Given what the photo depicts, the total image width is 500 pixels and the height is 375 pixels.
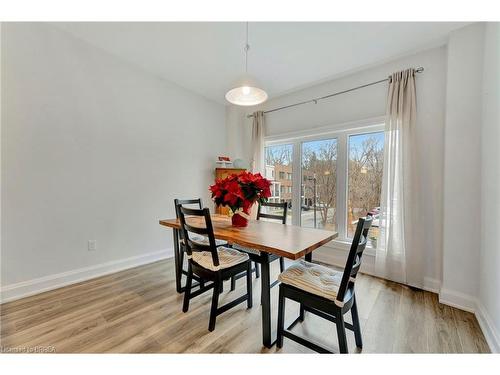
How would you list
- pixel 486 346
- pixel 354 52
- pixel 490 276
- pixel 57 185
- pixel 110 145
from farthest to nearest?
pixel 110 145 < pixel 354 52 < pixel 57 185 < pixel 490 276 < pixel 486 346

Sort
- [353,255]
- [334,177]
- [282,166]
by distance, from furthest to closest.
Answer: [282,166], [334,177], [353,255]

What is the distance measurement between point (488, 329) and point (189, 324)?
2296 mm

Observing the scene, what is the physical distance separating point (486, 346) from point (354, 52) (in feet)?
9.63

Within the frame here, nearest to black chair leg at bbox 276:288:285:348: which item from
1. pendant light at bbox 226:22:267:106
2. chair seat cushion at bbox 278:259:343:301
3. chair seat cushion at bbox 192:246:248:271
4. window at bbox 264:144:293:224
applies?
chair seat cushion at bbox 278:259:343:301

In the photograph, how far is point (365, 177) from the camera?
2.96m

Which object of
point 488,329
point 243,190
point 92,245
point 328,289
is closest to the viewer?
point 328,289

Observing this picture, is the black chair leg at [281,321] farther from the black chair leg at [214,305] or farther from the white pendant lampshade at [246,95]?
the white pendant lampshade at [246,95]

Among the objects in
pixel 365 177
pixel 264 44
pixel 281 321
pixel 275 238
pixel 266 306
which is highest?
pixel 264 44

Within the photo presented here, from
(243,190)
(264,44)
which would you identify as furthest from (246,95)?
(243,190)

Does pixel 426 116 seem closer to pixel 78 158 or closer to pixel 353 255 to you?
pixel 353 255
